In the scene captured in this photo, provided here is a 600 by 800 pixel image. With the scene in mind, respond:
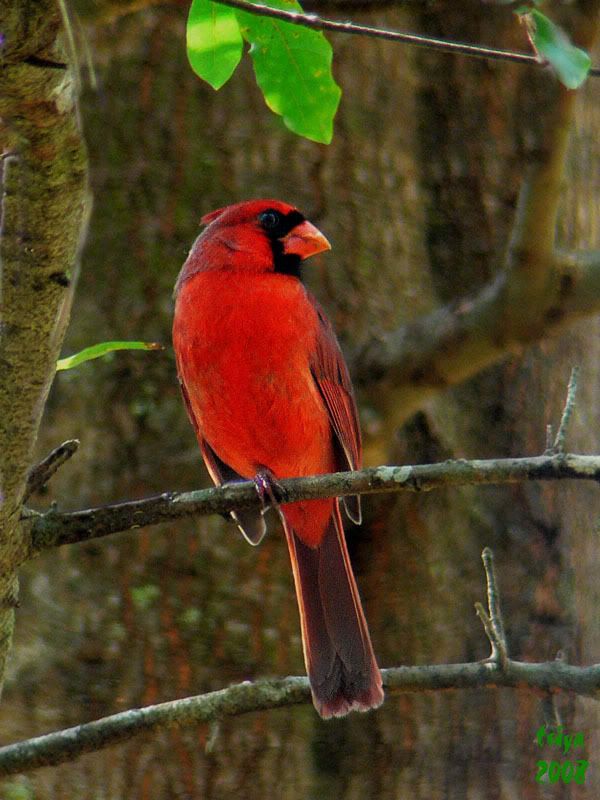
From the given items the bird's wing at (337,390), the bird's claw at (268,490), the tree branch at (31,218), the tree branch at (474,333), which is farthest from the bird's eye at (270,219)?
the tree branch at (31,218)

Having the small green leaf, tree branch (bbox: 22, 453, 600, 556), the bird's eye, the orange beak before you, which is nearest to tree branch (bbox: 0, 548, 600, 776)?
tree branch (bbox: 22, 453, 600, 556)

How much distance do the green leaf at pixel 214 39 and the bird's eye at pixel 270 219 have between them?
1479 millimetres

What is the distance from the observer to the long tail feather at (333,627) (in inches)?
107

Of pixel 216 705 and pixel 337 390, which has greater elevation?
pixel 337 390

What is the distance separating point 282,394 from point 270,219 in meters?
0.56

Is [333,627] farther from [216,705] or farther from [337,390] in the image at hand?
[216,705]

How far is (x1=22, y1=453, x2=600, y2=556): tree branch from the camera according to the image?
1.76m

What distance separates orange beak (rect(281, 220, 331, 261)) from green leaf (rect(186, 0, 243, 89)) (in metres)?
1.43

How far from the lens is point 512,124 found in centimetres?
365

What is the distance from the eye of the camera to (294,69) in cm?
169

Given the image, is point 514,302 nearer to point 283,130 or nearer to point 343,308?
point 343,308

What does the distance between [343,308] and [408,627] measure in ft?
3.14

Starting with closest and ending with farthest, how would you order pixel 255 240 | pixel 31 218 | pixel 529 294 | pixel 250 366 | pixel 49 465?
1. pixel 31 218
2. pixel 49 465
3. pixel 529 294
4. pixel 250 366
5. pixel 255 240

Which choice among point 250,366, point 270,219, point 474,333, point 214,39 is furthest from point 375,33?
point 270,219
